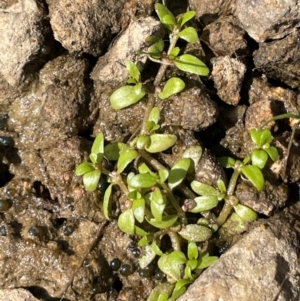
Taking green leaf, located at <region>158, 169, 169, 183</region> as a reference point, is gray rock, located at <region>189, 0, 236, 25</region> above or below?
above

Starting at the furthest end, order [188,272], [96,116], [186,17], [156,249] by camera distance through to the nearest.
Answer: [96,116] → [186,17] → [156,249] → [188,272]

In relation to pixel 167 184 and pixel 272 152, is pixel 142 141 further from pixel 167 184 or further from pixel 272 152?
pixel 272 152

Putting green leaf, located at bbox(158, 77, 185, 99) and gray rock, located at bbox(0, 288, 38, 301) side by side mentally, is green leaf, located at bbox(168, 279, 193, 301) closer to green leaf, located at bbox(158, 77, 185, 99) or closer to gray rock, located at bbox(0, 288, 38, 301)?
gray rock, located at bbox(0, 288, 38, 301)

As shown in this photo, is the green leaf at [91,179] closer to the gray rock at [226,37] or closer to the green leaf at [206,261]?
the green leaf at [206,261]

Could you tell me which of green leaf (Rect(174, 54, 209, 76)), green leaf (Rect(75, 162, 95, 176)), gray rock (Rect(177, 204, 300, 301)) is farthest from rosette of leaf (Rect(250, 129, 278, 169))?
green leaf (Rect(75, 162, 95, 176))

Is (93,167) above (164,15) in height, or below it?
below

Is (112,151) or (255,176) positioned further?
(112,151)

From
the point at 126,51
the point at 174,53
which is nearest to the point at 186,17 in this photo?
the point at 174,53

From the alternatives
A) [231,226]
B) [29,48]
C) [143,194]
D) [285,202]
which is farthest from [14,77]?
[285,202]
